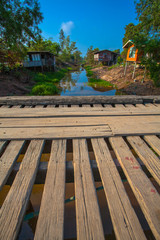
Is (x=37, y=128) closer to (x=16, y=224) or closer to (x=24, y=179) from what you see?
(x=24, y=179)

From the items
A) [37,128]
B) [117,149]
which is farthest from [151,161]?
[37,128]

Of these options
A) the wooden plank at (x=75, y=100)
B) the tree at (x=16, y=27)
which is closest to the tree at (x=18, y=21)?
the tree at (x=16, y=27)

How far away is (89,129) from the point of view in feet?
6.77

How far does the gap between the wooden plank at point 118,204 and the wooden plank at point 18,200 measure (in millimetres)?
746

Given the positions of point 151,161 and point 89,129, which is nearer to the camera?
point 151,161

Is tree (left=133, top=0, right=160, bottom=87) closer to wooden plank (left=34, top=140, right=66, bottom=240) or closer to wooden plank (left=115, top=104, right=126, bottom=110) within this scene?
wooden plank (left=115, top=104, right=126, bottom=110)

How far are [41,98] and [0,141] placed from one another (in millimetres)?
1729

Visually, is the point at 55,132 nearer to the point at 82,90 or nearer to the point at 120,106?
the point at 120,106

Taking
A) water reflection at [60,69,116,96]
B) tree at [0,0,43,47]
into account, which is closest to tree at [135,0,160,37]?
water reflection at [60,69,116,96]

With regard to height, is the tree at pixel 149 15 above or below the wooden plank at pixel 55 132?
above

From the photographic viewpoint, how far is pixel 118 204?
3.47ft

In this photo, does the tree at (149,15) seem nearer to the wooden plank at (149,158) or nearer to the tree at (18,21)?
the tree at (18,21)

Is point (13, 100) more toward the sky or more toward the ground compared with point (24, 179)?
more toward the sky

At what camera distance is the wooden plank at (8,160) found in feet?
4.12
